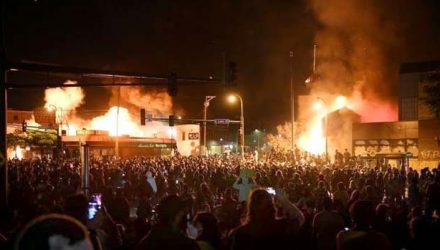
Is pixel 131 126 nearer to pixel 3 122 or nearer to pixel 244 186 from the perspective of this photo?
pixel 244 186

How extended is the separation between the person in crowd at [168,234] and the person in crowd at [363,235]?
191cm

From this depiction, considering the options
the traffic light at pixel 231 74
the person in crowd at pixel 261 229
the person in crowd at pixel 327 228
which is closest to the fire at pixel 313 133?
the traffic light at pixel 231 74

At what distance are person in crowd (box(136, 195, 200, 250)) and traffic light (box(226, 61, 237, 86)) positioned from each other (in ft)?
43.3

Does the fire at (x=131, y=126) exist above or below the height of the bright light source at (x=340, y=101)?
below

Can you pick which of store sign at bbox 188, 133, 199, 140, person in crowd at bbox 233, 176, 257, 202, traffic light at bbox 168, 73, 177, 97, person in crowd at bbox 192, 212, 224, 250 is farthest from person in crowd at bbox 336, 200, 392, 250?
store sign at bbox 188, 133, 199, 140

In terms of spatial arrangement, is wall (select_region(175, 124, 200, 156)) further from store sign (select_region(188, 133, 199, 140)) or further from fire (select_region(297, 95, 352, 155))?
fire (select_region(297, 95, 352, 155))

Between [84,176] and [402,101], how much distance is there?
46969 mm

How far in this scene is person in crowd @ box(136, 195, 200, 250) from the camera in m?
4.55

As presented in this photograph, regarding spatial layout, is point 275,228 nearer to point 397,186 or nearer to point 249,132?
point 397,186

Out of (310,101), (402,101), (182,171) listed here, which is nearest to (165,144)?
(310,101)

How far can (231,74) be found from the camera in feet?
58.6

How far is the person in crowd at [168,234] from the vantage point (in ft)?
14.9

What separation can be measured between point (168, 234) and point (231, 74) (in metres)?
13.5

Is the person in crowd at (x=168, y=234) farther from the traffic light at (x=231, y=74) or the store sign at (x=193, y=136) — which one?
the store sign at (x=193, y=136)
